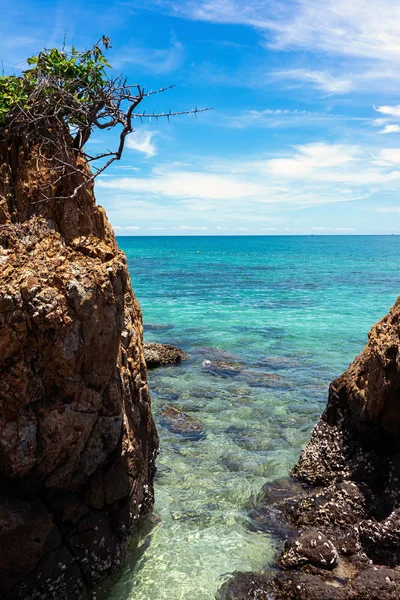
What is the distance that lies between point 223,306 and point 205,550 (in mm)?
26093

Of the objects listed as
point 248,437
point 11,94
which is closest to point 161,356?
point 248,437

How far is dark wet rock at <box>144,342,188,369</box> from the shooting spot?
56.4 ft

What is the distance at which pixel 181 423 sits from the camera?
12219 mm

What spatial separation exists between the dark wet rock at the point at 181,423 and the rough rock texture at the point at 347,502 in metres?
2.95

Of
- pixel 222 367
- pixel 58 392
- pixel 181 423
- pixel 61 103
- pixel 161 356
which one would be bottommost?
pixel 181 423

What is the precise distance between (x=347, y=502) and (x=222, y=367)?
387 inches

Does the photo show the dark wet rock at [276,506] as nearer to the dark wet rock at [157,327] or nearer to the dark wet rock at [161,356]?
the dark wet rock at [161,356]

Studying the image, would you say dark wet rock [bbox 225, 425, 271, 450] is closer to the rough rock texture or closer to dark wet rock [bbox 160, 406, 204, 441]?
dark wet rock [bbox 160, 406, 204, 441]

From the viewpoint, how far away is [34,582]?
559 cm

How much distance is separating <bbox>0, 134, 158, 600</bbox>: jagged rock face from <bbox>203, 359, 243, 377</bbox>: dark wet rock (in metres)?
9.90

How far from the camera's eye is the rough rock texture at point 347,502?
6242 mm

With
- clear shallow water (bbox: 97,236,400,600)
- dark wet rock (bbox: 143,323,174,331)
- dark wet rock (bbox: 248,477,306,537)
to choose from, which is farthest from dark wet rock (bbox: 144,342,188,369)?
dark wet rock (bbox: 248,477,306,537)

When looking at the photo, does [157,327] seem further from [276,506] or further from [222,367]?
[276,506]

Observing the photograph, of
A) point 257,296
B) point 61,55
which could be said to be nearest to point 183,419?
point 61,55
